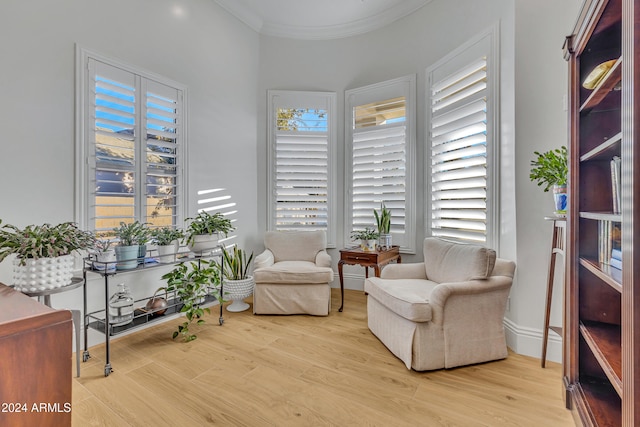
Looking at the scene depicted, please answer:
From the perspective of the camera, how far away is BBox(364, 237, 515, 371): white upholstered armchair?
2.04m

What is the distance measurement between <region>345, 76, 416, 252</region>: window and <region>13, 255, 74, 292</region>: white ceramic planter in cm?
290

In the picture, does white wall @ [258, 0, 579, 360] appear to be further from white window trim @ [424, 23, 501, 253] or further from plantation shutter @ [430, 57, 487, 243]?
plantation shutter @ [430, 57, 487, 243]

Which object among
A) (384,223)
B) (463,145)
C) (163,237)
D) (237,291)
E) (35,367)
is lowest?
(237,291)

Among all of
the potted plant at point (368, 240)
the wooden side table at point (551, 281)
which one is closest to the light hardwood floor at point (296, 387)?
the wooden side table at point (551, 281)

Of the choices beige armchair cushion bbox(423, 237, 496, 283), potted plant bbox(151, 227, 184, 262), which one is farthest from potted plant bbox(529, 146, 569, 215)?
potted plant bbox(151, 227, 184, 262)

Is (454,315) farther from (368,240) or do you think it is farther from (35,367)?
(35,367)

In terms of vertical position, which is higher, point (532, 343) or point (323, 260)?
point (323, 260)

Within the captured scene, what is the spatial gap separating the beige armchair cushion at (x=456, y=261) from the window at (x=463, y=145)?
402mm

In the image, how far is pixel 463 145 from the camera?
2.93m

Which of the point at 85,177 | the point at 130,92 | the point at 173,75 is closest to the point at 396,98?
the point at 173,75

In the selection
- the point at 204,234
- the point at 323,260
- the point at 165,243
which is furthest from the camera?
the point at 323,260

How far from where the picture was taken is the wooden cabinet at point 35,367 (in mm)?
802

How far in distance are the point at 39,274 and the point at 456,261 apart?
2794 mm

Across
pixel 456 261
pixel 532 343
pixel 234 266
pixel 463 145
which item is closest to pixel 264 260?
pixel 234 266
